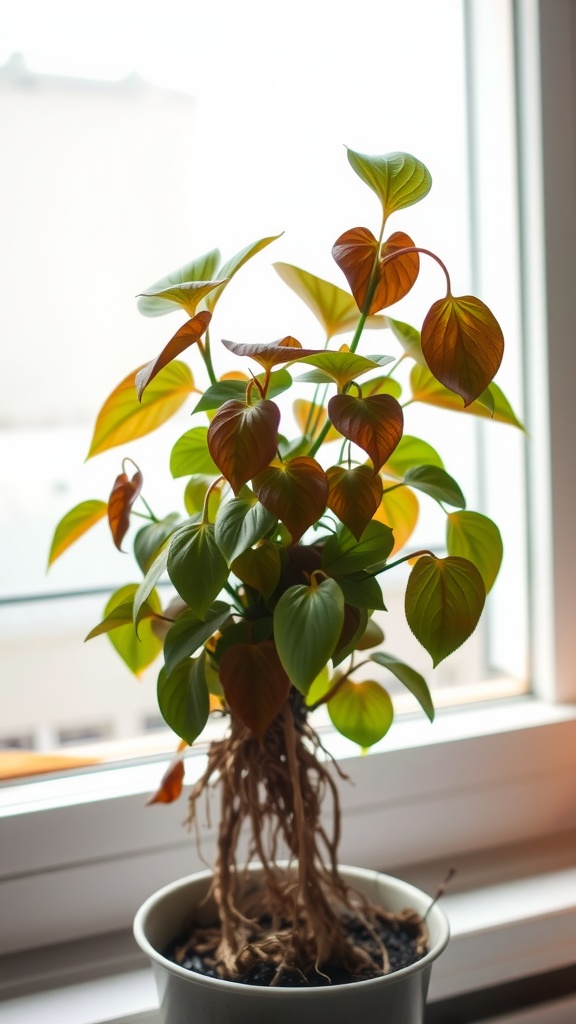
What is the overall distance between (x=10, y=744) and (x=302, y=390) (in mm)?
516

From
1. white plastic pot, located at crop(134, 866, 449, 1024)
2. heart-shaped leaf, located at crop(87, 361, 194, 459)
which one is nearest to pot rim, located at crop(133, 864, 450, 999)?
white plastic pot, located at crop(134, 866, 449, 1024)

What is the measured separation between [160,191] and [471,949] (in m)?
0.82

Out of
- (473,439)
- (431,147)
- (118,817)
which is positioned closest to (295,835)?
(118,817)

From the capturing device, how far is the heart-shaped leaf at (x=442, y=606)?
0.54 m

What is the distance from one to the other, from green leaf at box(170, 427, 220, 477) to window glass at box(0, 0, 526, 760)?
38 centimetres

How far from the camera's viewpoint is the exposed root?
25.8 inches

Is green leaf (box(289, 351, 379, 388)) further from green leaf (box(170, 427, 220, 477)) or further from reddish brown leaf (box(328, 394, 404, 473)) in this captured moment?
green leaf (box(170, 427, 220, 477))

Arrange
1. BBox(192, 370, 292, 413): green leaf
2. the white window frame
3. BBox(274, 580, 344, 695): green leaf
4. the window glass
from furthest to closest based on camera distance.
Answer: the window glass
the white window frame
BBox(192, 370, 292, 413): green leaf
BBox(274, 580, 344, 695): green leaf

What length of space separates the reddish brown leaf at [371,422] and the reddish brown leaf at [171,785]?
0.31m

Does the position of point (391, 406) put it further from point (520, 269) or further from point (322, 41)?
point (322, 41)

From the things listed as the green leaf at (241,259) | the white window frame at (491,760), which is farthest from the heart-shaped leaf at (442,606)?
the white window frame at (491,760)

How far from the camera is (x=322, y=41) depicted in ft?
3.36

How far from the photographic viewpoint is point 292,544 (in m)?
0.56

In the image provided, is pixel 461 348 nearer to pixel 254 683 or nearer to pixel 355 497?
pixel 355 497
